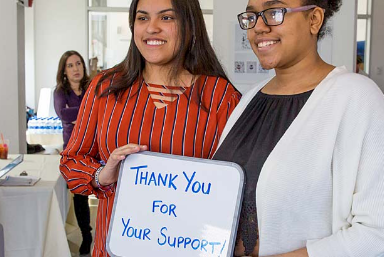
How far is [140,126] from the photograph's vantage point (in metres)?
1.66

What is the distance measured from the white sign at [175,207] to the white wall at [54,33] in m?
9.72

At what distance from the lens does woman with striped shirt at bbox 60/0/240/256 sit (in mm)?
1635

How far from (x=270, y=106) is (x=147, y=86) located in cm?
50

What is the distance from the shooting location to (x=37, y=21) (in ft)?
36.0

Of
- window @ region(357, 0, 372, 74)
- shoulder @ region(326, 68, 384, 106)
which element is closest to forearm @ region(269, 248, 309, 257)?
shoulder @ region(326, 68, 384, 106)

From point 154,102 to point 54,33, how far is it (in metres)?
9.93

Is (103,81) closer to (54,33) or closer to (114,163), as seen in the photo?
(114,163)

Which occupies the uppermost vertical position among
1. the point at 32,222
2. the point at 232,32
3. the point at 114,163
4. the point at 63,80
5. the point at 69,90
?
the point at 232,32

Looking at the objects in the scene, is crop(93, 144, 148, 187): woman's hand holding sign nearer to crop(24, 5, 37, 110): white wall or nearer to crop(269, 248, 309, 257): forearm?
crop(269, 248, 309, 257): forearm

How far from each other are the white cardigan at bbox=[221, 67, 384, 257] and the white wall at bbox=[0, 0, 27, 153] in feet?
14.8

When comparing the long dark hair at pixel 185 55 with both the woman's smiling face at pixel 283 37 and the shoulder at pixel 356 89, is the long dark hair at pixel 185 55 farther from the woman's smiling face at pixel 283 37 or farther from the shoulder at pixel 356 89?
the shoulder at pixel 356 89

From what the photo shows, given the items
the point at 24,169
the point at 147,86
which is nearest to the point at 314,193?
the point at 147,86

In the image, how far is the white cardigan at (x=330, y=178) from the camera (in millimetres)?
1123

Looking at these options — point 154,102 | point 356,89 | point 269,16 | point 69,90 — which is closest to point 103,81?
point 154,102
